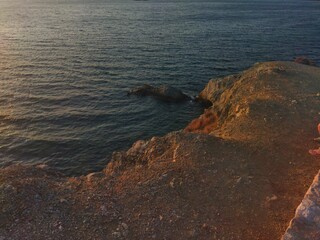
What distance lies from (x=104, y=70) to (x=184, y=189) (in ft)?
120

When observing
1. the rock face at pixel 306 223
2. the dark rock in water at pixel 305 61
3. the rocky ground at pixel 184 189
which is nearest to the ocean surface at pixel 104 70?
the dark rock in water at pixel 305 61

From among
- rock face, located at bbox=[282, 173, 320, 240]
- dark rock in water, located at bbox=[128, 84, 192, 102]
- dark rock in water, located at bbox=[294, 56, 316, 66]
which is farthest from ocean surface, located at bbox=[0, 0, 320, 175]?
rock face, located at bbox=[282, 173, 320, 240]

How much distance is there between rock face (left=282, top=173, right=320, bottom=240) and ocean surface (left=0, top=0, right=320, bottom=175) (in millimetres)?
18972

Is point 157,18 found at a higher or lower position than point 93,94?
higher

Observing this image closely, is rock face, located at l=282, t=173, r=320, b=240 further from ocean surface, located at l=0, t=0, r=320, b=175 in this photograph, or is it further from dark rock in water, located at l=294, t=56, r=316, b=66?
dark rock in water, located at l=294, t=56, r=316, b=66

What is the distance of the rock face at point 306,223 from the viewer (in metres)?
13.6

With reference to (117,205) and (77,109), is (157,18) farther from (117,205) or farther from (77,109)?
(117,205)

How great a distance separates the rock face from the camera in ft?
44.6

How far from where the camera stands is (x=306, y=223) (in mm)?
13875

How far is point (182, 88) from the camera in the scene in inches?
1850

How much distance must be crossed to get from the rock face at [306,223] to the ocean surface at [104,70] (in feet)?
62.2

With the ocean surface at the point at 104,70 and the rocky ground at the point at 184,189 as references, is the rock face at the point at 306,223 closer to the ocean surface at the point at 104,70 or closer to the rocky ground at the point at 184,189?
the rocky ground at the point at 184,189

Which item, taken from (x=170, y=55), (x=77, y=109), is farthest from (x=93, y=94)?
(x=170, y=55)

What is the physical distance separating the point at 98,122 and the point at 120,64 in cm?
1967
